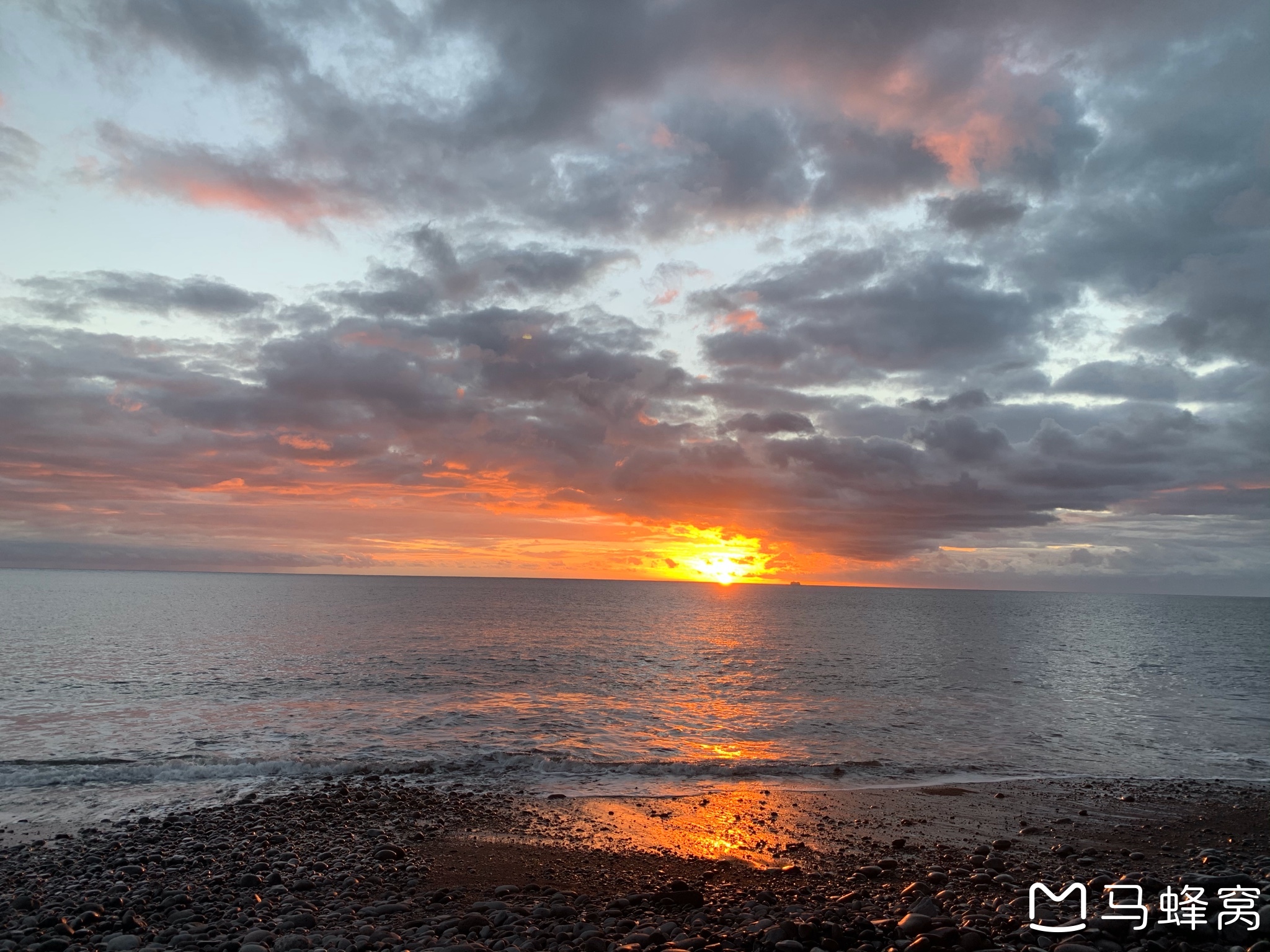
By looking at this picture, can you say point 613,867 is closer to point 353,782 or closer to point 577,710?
point 353,782

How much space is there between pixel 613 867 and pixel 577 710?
63.5ft

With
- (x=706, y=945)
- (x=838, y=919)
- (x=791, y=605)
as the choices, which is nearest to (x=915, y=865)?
(x=838, y=919)

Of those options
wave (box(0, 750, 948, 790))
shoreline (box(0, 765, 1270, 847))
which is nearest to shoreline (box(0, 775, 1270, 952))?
shoreline (box(0, 765, 1270, 847))

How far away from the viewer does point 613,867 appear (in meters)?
13.5

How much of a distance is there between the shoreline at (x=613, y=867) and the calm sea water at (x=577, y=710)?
3.09 meters

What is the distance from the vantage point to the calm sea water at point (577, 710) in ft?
72.7

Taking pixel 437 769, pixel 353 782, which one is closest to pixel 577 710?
pixel 437 769

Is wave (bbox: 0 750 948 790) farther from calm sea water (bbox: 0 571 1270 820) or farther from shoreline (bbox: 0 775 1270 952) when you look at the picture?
shoreline (bbox: 0 775 1270 952)

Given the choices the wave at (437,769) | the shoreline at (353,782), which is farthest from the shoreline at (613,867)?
the wave at (437,769)

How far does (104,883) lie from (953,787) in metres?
21.2

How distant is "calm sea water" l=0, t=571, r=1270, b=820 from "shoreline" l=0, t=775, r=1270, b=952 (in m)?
3.09

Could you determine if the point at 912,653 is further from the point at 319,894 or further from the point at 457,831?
the point at 319,894

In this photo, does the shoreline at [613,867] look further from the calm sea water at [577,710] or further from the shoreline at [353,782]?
the calm sea water at [577,710]

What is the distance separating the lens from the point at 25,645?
55.7 metres
